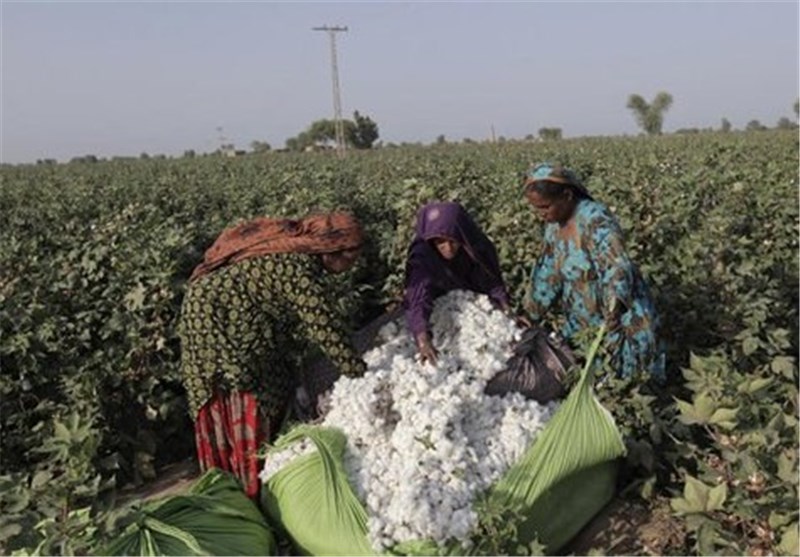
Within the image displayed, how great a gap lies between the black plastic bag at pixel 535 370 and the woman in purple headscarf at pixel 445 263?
33 cm

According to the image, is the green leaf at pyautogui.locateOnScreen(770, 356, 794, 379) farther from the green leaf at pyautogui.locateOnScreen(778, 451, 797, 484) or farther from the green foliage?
the green leaf at pyautogui.locateOnScreen(778, 451, 797, 484)

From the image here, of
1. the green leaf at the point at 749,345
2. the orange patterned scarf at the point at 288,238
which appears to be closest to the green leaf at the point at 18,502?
the orange patterned scarf at the point at 288,238

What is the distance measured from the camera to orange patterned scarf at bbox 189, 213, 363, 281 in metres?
3.31

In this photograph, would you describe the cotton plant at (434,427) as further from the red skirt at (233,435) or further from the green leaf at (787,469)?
the green leaf at (787,469)

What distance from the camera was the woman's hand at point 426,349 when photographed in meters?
3.31

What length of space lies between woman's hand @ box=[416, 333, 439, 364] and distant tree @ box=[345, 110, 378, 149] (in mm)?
48913

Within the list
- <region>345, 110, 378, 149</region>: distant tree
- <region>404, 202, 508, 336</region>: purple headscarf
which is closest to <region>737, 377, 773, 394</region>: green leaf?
<region>404, 202, 508, 336</region>: purple headscarf

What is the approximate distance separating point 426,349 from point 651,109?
220 ft

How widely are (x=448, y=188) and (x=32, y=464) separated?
3.15 metres

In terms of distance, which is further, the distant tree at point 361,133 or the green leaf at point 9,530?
the distant tree at point 361,133

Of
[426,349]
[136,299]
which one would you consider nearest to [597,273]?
[426,349]

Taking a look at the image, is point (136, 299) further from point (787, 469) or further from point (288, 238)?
point (787, 469)

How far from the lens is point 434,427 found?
9.52 ft

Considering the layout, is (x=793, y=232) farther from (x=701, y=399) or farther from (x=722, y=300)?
(x=701, y=399)
